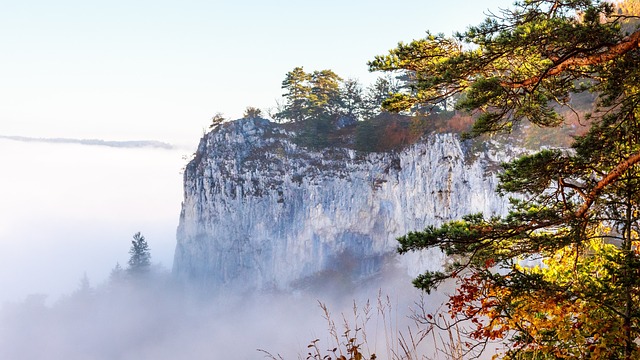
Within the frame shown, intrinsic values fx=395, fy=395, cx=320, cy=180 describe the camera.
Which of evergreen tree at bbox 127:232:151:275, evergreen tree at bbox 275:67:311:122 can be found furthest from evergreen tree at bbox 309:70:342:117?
evergreen tree at bbox 127:232:151:275

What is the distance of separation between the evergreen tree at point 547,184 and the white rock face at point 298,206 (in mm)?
24599

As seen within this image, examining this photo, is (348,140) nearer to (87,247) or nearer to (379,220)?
(379,220)

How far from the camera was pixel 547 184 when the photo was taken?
18.6 feet

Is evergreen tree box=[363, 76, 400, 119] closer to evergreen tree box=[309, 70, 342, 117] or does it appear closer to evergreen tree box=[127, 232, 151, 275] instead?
evergreen tree box=[309, 70, 342, 117]

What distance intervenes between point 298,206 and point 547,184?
110ft

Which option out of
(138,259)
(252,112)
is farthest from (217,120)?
(138,259)

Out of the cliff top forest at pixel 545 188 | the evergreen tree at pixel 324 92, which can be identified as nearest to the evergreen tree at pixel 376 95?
the evergreen tree at pixel 324 92

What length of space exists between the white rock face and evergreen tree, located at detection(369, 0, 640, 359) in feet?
80.7

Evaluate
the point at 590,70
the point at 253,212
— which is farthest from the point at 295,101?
the point at 590,70

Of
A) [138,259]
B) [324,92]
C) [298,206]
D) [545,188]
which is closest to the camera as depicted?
[545,188]

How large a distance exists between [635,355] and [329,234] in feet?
110

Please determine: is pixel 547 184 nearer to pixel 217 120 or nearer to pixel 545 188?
pixel 545 188

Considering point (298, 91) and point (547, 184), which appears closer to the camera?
point (547, 184)

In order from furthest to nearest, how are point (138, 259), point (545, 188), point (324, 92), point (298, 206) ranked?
1. point (138, 259)
2. point (324, 92)
3. point (298, 206)
4. point (545, 188)
